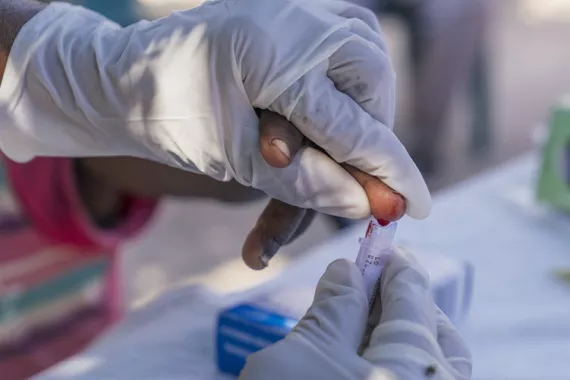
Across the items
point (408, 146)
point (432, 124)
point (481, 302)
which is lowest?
point (432, 124)

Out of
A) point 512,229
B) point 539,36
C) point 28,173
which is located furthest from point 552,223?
point 539,36

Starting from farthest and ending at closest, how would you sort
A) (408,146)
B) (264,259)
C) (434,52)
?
1. (434,52)
2. (408,146)
3. (264,259)

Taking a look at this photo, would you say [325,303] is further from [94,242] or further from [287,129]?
[94,242]

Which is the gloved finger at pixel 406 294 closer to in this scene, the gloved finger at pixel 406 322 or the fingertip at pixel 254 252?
the gloved finger at pixel 406 322

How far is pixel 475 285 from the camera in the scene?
75 centimetres

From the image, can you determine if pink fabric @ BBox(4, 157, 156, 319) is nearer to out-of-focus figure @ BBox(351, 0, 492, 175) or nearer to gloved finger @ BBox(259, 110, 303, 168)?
gloved finger @ BBox(259, 110, 303, 168)

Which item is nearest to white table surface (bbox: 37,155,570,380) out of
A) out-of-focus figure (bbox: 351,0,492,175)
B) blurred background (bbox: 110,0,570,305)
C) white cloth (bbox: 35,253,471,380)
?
white cloth (bbox: 35,253,471,380)

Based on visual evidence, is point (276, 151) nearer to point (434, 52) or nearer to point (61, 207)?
point (61, 207)

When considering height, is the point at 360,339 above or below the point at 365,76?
below

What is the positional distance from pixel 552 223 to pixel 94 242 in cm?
59

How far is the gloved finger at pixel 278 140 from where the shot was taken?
44 centimetres

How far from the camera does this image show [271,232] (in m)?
0.58

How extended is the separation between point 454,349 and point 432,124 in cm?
161

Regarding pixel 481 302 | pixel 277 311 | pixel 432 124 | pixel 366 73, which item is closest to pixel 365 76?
pixel 366 73
